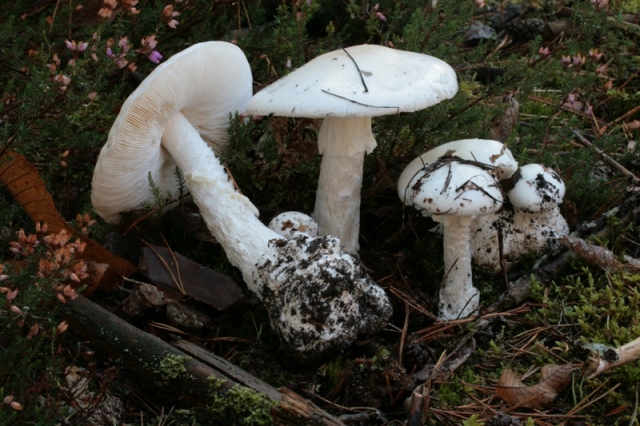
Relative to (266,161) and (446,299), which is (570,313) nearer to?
(446,299)

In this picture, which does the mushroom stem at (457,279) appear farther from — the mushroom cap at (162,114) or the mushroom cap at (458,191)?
the mushroom cap at (162,114)

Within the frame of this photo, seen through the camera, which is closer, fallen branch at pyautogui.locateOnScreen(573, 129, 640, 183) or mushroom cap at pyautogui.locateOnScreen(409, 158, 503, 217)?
mushroom cap at pyautogui.locateOnScreen(409, 158, 503, 217)

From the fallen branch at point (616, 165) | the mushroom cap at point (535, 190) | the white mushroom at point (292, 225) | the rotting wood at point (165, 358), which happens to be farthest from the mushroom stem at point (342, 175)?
the fallen branch at point (616, 165)

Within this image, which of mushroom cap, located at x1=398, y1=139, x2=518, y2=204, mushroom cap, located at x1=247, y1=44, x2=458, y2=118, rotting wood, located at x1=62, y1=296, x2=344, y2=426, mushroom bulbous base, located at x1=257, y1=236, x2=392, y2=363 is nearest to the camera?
rotting wood, located at x1=62, y1=296, x2=344, y2=426

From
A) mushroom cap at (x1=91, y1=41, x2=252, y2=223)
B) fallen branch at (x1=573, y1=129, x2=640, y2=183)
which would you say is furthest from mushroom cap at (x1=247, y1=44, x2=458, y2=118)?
fallen branch at (x1=573, y1=129, x2=640, y2=183)

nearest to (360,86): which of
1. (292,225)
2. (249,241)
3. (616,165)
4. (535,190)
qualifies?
(292,225)

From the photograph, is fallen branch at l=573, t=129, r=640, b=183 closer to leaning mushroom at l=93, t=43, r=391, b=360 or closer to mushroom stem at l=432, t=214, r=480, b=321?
mushroom stem at l=432, t=214, r=480, b=321

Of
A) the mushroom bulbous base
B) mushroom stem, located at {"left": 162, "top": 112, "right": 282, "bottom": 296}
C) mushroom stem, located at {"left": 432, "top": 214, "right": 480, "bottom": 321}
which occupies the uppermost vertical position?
mushroom stem, located at {"left": 162, "top": 112, "right": 282, "bottom": 296}
